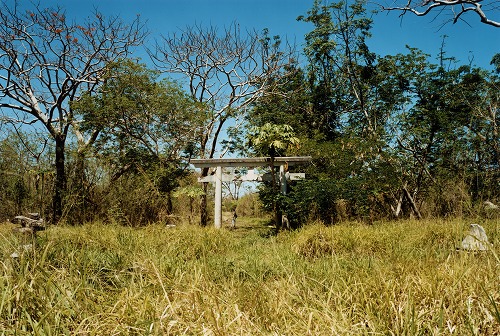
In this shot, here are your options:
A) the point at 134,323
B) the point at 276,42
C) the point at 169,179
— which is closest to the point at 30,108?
the point at 169,179

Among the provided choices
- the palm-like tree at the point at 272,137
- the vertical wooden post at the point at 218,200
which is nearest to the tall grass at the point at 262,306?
the palm-like tree at the point at 272,137

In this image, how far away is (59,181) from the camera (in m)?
9.33

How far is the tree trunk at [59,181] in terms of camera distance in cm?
884

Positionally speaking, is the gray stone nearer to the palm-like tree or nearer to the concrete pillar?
the palm-like tree

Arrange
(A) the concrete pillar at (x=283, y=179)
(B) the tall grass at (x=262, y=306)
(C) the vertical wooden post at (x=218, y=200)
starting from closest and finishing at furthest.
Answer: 1. (B) the tall grass at (x=262, y=306)
2. (A) the concrete pillar at (x=283, y=179)
3. (C) the vertical wooden post at (x=218, y=200)

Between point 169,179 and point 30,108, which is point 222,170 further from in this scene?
point 30,108

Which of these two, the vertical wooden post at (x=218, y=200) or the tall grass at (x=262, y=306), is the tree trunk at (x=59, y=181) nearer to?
the vertical wooden post at (x=218, y=200)

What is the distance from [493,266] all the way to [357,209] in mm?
5289

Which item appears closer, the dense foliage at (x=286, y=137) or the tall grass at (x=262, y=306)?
the tall grass at (x=262, y=306)

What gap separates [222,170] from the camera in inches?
372

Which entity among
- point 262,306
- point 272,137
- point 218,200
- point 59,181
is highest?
point 272,137

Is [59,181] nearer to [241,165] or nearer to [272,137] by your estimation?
[241,165]

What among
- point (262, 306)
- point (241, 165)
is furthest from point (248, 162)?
point (262, 306)

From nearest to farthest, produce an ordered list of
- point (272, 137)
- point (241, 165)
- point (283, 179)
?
point (272, 137), point (283, 179), point (241, 165)
